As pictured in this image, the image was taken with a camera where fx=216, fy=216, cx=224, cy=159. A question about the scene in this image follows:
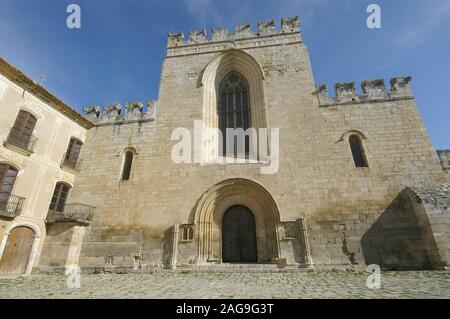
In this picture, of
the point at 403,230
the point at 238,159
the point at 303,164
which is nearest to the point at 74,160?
the point at 238,159

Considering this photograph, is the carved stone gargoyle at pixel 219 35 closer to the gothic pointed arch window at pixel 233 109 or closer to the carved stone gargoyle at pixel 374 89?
the gothic pointed arch window at pixel 233 109

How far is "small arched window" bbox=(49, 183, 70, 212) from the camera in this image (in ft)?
32.1

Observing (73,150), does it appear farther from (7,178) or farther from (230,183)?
(230,183)

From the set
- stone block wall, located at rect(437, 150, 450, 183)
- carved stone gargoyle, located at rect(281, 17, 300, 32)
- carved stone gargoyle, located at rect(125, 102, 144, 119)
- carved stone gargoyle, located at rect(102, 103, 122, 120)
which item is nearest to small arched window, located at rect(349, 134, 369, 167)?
stone block wall, located at rect(437, 150, 450, 183)

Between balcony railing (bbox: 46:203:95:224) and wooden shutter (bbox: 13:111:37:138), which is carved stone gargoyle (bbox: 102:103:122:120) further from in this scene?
balcony railing (bbox: 46:203:95:224)

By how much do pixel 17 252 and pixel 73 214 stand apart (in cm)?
215

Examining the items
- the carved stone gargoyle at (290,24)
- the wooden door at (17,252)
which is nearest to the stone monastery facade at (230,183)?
the wooden door at (17,252)

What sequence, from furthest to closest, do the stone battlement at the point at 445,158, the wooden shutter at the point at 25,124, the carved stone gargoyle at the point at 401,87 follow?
the carved stone gargoyle at the point at 401,87
the stone battlement at the point at 445,158
the wooden shutter at the point at 25,124

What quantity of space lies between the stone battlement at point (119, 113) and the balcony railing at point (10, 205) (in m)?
5.14

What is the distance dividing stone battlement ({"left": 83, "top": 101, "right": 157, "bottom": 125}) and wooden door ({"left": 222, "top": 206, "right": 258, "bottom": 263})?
259 inches

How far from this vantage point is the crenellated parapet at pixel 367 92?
10.0 m

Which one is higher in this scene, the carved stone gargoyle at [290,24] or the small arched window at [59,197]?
the carved stone gargoyle at [290,24]

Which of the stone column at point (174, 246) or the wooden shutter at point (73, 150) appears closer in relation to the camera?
the stone column at point (174, 246)

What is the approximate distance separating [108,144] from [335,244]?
1145 cm
